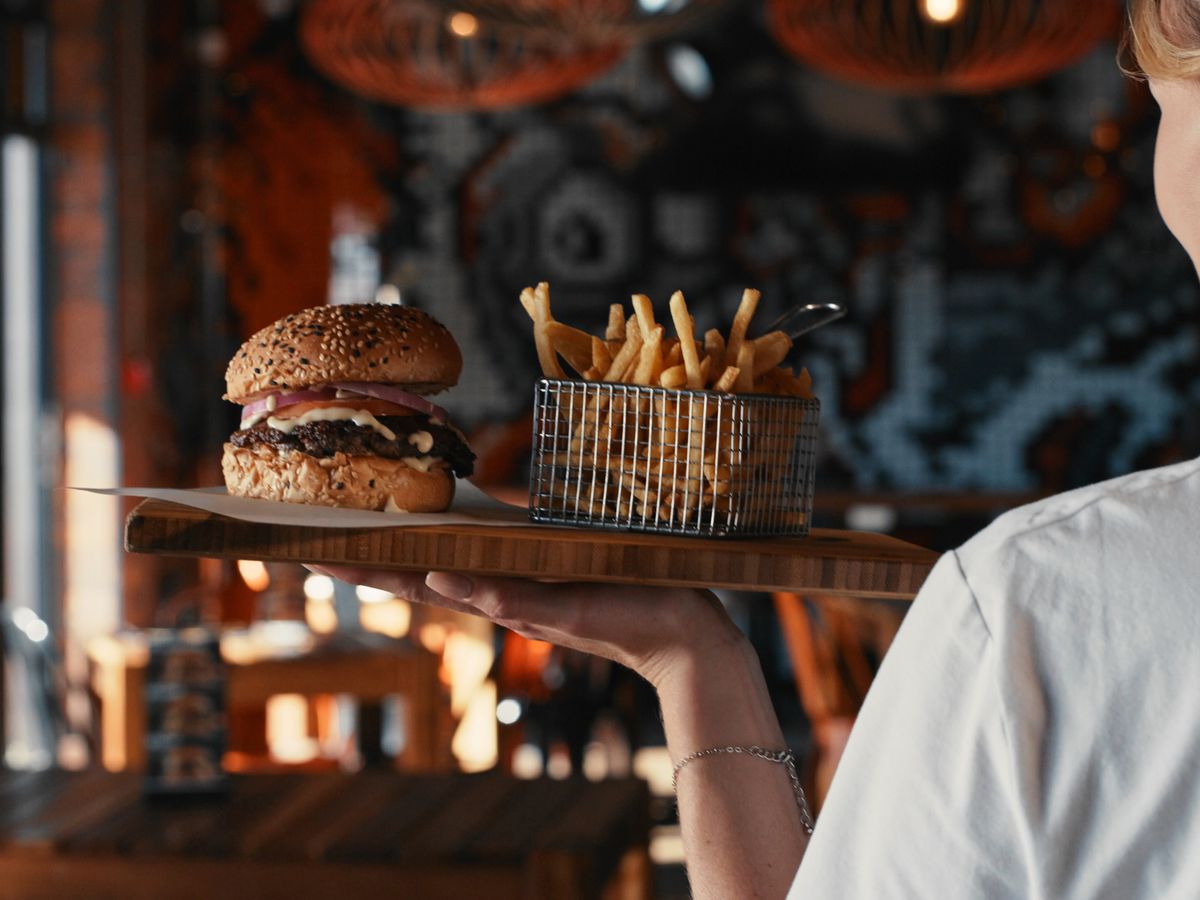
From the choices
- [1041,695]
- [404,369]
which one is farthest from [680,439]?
[1041,695]

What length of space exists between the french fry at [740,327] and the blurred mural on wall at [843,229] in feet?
17.7

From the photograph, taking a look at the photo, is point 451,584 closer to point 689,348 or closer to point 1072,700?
point 689,348

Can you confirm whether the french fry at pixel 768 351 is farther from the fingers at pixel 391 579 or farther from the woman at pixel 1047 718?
the woman at pixel 1047 718

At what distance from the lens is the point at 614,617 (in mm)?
1189

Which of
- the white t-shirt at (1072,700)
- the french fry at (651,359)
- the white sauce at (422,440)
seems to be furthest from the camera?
the white sauce at (422,440)

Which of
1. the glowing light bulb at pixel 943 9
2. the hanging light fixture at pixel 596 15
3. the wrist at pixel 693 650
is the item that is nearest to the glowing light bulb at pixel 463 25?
the hanging light fixture at pixel 596 15

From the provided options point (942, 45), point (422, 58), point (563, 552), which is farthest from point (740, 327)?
point (422, 58)

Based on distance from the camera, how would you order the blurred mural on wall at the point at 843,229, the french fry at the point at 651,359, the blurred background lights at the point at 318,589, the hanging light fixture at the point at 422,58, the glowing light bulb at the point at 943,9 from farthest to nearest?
1. the blurred mural on wall at the point at 843,229
2. the blurred background lights at the point at 318,589
3. the hanging light fixture at the point at 422,58
4. the glowing light bulb at the point at 943,9
5. the french fry at the point at 651,359

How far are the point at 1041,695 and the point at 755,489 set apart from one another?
2.41 ft

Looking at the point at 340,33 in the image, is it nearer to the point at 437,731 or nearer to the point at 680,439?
the point at 437,731

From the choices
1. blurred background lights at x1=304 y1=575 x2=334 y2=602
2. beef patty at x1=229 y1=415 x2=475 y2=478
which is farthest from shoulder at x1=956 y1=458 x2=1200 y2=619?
blurred background lights at x1=304 y1=575 x2=334 y2=602

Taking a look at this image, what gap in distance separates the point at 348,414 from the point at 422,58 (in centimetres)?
524

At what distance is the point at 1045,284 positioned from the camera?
693cm

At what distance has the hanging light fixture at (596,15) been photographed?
3.80 metres
